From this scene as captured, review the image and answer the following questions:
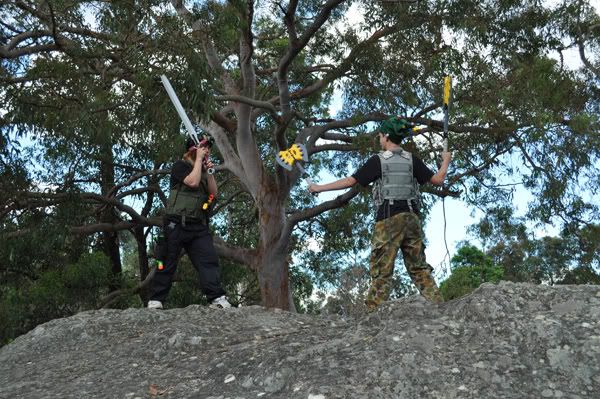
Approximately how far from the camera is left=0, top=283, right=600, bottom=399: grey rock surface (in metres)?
4.36

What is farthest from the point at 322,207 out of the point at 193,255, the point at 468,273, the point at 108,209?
the point at 468,273

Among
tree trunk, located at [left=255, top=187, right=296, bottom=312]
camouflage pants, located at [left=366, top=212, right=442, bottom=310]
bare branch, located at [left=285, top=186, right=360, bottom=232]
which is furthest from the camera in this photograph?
tree trunk, located at [left=255, top=187, right=296, bottom=312]

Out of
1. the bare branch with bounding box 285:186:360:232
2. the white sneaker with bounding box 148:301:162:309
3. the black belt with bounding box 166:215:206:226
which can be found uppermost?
the bare branch with bounding box 285:186:360:232

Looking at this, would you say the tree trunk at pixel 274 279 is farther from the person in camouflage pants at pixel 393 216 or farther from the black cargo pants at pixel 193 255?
the person in camouflage pants at pixel 393 216

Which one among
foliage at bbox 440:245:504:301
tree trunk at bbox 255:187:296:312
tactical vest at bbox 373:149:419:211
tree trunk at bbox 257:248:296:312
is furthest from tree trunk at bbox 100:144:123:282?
tactical vest at bbox 373:149:419:211

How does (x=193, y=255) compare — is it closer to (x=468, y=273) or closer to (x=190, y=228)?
(x=190, y=228)

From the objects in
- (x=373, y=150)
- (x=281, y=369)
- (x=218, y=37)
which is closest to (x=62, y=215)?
(x=218, y=37)

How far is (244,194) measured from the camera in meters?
19.3

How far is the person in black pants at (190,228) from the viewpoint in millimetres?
6949

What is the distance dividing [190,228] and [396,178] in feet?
6.77

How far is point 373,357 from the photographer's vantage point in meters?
4.70

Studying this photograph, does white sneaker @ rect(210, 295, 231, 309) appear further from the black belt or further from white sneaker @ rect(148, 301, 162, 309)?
the black belt

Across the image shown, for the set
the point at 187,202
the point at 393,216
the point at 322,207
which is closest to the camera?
the point at 393,216

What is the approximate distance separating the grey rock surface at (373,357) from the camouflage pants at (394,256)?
1.40 ft
